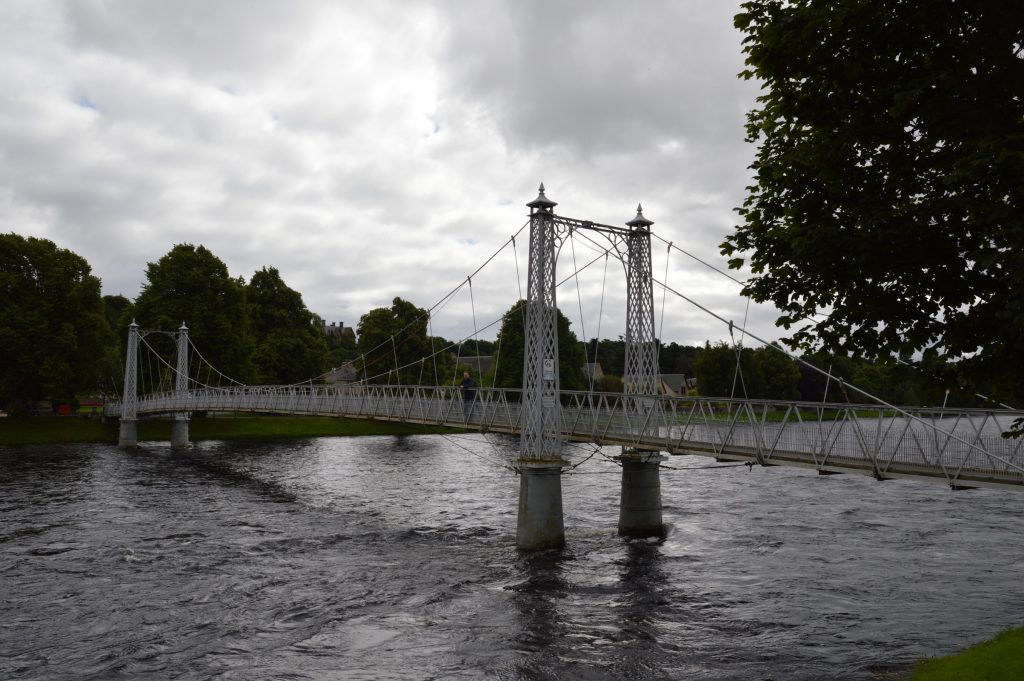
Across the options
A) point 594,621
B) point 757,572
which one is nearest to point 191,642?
point 594,621

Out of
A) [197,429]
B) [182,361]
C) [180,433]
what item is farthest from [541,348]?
[197,429]

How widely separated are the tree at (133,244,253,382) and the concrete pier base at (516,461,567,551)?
1755 inches

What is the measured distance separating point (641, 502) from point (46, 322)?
146ft

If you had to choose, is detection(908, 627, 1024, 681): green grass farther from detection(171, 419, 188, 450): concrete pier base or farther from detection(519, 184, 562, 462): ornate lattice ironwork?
detection(171, 419, 188, 450): concrete pier base

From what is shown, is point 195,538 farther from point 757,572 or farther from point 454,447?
point 454,447

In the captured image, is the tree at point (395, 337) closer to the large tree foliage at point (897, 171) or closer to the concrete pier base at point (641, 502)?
the concrete pier base at point (641, 502)

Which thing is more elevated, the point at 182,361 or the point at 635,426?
the point at 182,361

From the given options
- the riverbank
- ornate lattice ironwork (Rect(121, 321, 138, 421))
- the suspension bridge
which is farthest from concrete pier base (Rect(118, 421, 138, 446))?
the suspension bridge

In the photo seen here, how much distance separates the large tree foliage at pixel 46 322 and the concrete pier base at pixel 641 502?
42434 millimetres

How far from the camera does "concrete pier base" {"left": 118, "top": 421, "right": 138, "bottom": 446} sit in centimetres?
5153

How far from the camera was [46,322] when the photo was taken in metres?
50.7

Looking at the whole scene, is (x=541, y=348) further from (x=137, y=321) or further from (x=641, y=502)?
(x=137, y=321)

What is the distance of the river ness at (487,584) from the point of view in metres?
12.4

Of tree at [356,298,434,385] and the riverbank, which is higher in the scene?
tree at [356,298,434,385]
